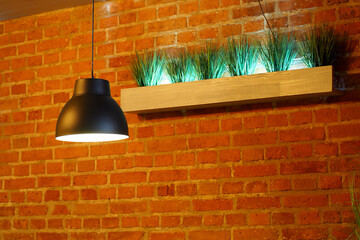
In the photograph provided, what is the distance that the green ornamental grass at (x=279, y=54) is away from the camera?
2607 millimetres

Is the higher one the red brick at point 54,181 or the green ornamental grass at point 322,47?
the green ornamental grass at point 322,47

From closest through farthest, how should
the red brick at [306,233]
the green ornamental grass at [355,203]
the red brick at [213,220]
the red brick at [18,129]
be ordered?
the green ornamental grass at [355,203]
the red brick at [306,233]
the red brick at [213,220]
the red brick at [18,129]

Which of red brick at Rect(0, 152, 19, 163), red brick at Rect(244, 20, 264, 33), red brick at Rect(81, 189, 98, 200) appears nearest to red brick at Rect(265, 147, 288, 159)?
red brick at Rect(244, 20, 264, 33)

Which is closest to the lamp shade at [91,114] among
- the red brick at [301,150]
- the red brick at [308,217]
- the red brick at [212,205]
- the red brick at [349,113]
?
the red brick at [212,205]

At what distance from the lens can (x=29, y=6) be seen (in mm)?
3268

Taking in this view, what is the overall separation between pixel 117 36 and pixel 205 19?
61cm

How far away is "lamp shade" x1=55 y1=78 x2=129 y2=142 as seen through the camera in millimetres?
2195

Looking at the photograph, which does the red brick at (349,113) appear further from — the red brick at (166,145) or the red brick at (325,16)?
the red brick at (166,145)

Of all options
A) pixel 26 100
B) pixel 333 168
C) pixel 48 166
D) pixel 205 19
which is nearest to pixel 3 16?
pixel 26 100

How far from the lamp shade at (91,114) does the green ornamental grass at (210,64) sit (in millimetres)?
651

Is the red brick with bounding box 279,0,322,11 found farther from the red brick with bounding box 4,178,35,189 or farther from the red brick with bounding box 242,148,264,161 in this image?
the red brick with bounding box 4,178,35,189

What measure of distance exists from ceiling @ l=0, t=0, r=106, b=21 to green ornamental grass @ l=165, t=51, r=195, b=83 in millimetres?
810

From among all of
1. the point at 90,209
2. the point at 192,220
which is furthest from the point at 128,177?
the point at 192,220

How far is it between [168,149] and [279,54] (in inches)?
34.1
